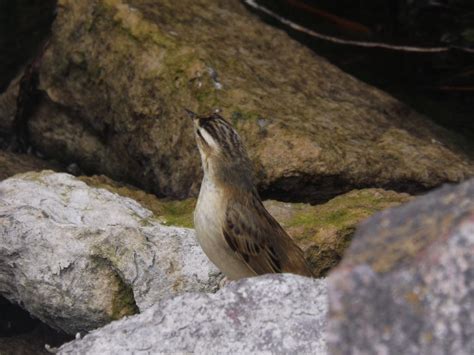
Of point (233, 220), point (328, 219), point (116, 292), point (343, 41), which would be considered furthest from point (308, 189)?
point (343, 41)

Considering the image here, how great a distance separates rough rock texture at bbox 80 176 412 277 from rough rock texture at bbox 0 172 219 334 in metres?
0.55

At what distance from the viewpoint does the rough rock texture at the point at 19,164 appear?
8453mm

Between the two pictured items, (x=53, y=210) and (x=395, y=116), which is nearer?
(x=53, y=210)

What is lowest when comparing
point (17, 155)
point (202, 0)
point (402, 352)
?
point (17, 155)

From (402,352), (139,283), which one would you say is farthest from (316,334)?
(139,283)

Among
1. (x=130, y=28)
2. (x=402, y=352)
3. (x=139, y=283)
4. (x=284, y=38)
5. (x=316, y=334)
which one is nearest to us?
(x=402, y=352)

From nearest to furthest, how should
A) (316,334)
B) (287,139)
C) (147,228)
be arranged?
1. (316,334)
2. (147,228)
3. (287,139)

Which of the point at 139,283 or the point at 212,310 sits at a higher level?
the point at 212,310

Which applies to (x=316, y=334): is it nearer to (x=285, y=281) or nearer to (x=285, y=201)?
(x=285, y=281)

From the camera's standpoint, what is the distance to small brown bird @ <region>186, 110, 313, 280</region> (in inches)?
251

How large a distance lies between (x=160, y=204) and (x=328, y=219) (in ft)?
4.39

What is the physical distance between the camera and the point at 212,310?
14.8 ft

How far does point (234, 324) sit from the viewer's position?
4.46 meters

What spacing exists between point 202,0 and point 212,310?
5.74 metres
